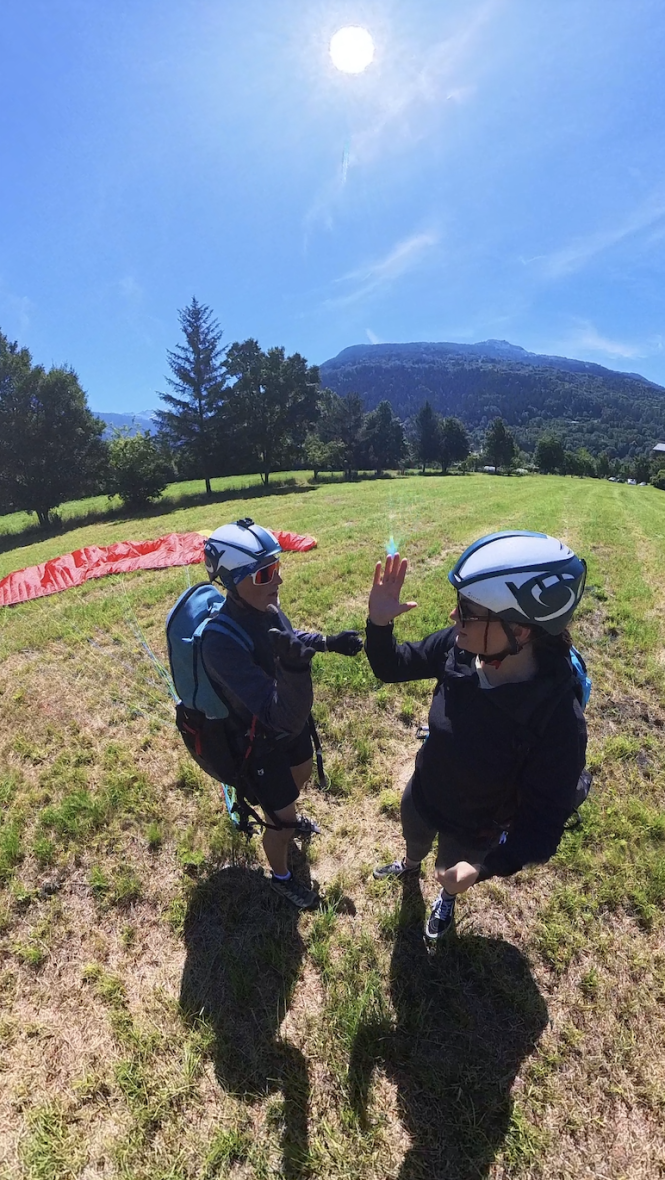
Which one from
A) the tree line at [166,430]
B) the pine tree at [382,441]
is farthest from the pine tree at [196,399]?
the pine tree at [382,441]

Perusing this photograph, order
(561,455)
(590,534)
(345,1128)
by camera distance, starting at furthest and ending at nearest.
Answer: (561,455) < (590,534) < (345,1128)

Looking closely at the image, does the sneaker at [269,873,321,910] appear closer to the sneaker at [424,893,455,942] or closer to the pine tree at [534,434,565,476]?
the sneaker at [424,893,455,942]

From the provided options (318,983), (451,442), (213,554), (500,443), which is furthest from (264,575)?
(451,442)

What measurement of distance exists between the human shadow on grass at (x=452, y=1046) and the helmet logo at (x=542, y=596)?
2.68m

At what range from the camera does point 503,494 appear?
29.0m

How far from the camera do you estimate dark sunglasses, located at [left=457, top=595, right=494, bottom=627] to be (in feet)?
7.96

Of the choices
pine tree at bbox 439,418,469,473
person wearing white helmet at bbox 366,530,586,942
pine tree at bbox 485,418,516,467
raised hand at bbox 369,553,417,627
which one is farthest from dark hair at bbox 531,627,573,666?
pine tree at bbox 439,418,469,473

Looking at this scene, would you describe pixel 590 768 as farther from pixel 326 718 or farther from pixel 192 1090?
pixel 192 1090

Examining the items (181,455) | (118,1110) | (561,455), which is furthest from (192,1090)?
(561,455)

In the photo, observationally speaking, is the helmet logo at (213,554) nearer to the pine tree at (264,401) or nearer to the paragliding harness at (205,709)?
the paragliding harness at (205,709)

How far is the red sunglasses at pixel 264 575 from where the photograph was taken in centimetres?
313

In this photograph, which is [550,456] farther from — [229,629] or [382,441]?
[229,629]

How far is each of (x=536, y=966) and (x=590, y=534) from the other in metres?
15.8

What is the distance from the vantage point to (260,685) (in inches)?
107
